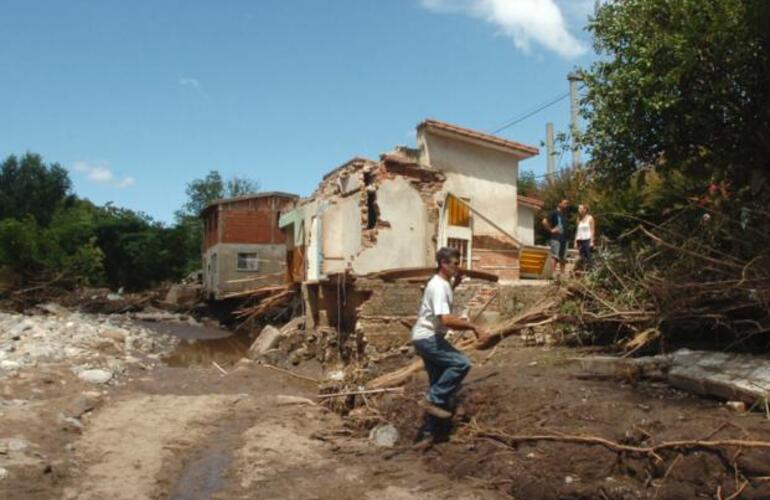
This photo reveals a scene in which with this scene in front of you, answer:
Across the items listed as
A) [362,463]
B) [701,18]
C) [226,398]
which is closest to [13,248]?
[226,398]

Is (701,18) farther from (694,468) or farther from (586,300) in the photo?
(694,468)

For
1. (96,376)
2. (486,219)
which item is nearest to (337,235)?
(486,219)

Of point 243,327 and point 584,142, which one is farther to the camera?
point 243,327

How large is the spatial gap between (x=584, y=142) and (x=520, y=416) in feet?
12.7

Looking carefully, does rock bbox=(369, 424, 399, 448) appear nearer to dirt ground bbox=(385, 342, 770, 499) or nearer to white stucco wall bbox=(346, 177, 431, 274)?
dirt ground bbox=(385, 342, 770, 499)

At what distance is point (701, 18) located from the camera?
7316 mm

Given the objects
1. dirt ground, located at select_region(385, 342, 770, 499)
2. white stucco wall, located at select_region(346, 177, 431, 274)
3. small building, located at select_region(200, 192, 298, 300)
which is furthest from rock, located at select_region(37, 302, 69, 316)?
dirt ground, located at select_region(385, 342, 770, 499)

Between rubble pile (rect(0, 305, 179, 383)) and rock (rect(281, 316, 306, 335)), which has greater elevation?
rock (rect(281, 316, 306, 335))

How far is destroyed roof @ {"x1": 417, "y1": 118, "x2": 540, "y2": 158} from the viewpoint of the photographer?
1800 cm

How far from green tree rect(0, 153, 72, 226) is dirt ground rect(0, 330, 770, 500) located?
4110cm

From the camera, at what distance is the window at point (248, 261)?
3541 centimetres

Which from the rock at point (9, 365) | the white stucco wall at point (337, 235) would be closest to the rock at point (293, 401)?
the rock at point (9, 365)

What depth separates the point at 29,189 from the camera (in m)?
47.3

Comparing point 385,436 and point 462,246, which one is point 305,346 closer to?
point 462,246
